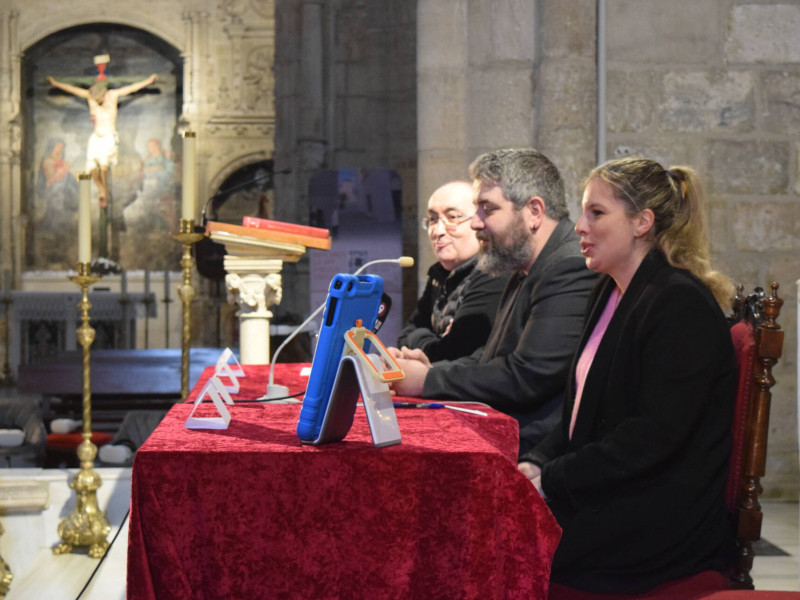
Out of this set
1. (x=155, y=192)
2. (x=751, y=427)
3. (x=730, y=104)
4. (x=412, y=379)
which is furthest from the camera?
(x=155, y=192)

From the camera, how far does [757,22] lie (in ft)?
15.0

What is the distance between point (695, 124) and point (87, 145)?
11.9 meters

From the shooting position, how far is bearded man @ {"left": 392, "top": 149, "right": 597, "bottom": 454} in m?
2.36

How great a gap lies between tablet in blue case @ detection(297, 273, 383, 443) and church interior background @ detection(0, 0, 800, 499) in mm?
2693

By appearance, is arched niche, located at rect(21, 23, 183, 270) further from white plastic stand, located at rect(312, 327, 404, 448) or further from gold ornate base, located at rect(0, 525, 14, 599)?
white plastic stand, located at rect(312, 327, 404, 448)

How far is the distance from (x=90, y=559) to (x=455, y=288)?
1725 mm

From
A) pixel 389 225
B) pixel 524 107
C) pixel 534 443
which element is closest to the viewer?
pixel 534 443

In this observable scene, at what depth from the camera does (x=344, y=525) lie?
4.93ft

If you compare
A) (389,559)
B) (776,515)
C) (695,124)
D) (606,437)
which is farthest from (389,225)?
(389,559)

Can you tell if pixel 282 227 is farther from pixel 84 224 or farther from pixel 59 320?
pixel 59 320

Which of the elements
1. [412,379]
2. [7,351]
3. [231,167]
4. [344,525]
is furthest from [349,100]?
[344,525]

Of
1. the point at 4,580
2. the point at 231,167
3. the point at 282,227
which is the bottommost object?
the point at 4,580

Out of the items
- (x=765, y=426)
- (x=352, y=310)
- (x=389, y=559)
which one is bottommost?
(x=389, y=559)

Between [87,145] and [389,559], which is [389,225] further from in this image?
[87,145]
